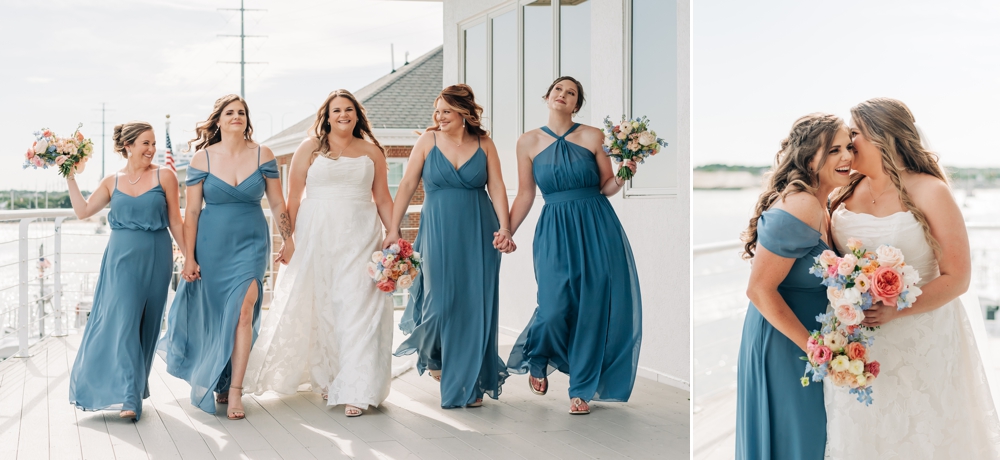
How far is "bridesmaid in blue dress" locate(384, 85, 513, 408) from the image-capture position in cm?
468

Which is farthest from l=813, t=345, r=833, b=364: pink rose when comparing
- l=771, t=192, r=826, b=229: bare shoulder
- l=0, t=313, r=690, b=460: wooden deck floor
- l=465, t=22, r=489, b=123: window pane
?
l=465, t=22, r=489, b=123: window pane

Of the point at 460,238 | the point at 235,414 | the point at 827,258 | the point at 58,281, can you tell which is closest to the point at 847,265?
the point at 827,258

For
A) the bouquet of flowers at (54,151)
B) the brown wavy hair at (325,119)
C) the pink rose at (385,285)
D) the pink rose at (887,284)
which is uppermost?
the brown wavy hair at (325,119)

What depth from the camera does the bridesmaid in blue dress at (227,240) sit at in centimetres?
448

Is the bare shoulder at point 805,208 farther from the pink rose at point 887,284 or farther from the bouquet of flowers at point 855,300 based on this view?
the pink rose at point 887,284

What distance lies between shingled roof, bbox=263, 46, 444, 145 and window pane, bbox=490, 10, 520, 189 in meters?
8.99

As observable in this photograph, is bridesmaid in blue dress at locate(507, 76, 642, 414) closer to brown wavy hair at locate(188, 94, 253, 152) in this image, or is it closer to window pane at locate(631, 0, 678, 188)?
window pane at locate(631, 0, 678, 188)

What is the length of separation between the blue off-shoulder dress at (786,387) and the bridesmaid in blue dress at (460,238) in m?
2.13

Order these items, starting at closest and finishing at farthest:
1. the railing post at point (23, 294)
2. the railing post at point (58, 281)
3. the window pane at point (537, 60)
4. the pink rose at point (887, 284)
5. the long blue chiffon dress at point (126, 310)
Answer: the pink rose at point (887, 284)
the long blue chiffon dress at point (126, 310)
the railing post at point (23, 294)
the railing post at point (58, 281)
the window pane at point (537, 60)

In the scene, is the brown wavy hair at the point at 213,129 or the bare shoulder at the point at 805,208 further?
Answer: the brown wavy hair at the point at 213,129

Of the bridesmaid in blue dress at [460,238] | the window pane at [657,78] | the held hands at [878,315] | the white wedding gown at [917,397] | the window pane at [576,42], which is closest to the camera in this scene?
the held hands at [878,315]

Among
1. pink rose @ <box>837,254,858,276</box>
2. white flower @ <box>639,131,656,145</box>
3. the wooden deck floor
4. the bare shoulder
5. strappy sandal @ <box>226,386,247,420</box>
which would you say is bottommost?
the wooden deck floor

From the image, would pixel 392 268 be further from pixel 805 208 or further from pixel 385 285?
pixel 805 208

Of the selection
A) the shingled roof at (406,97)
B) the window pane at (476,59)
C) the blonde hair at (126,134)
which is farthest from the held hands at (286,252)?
the shingled roof at (406,97)
